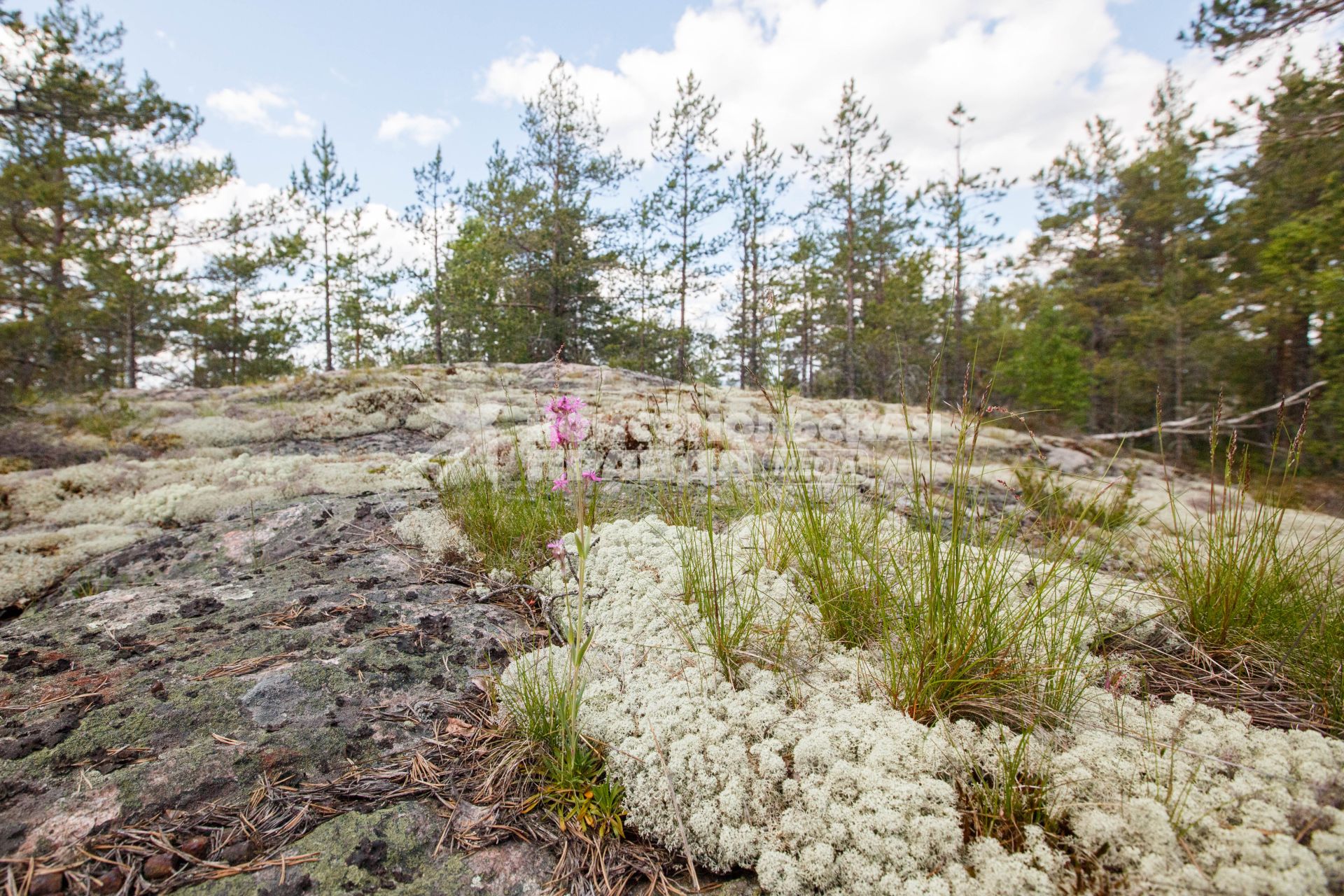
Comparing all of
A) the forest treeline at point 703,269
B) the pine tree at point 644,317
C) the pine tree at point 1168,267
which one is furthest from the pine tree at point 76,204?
the pine tree at point 1168,267

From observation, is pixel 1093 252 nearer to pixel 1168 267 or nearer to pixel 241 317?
pixel 1168 267

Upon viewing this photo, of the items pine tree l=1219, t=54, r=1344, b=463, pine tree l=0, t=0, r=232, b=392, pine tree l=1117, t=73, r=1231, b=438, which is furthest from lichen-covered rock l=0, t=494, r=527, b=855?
pine tree l=1117, t=73, r=1231, b=438

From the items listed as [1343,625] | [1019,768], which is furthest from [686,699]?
[1343,625]

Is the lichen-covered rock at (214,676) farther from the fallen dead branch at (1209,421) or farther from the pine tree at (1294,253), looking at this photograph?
the pine tree at (1294,253)

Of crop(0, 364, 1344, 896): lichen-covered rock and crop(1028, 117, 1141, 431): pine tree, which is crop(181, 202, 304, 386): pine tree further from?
crop(1028, 117, 1141, 431): pine tree

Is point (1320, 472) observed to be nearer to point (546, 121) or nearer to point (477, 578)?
point (477, 578)

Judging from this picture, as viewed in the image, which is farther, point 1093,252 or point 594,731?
point 1093,252

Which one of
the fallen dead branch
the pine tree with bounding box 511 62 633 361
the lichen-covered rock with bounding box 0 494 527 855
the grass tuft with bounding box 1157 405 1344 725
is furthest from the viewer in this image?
the pine tree with bounding box 511 62 633 361

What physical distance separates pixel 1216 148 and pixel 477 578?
12297mm

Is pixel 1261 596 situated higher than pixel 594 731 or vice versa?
pixel 1261 596

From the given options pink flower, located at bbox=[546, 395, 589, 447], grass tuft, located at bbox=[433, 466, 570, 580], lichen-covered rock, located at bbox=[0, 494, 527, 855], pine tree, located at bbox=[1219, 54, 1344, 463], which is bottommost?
lichen-covered rock, located at bbox=[0, 494, 527, 855]

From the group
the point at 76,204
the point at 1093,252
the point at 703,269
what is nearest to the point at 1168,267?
the point at 1093,252

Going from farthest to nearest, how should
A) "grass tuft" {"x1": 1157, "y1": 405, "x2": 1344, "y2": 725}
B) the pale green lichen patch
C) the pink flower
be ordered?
1. "grass tuft" {"x1": 1157, "y1": 405, "x2": 1344, "y2": 725}
2. the pink flower
3. the pale green lichen patch

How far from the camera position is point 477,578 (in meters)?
2.61
